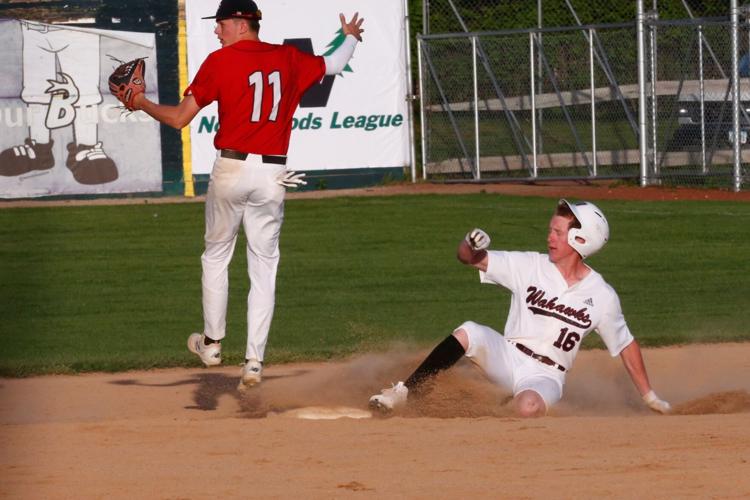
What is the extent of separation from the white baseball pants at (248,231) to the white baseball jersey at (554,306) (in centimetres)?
134

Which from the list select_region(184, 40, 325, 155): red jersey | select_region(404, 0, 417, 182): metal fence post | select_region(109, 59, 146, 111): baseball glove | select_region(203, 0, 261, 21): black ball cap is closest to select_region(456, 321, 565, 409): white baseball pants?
select_region(184, 40, 325, 155): red jersey

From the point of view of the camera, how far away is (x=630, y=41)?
24.2m

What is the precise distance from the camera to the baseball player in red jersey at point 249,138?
7.77m

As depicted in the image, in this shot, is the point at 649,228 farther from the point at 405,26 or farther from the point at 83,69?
the point at 83,69

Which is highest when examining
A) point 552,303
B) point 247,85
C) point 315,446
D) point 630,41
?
point 630,41

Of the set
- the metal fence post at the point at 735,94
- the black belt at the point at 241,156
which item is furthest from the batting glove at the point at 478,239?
the metal fence post at the point at 735,94

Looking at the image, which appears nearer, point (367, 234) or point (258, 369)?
point (258, 369)

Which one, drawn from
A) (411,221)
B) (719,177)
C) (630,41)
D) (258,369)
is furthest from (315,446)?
(630,41)

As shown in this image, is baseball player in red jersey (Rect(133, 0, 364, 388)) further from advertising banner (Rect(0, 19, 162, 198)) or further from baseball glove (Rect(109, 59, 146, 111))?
advertising banner (Rect(0, 19, 162, 198))

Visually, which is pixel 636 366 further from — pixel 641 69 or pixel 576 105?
pixel 576 105

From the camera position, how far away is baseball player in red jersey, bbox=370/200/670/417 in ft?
24.5

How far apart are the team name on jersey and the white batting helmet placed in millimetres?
316

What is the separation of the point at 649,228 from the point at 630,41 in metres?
8.02

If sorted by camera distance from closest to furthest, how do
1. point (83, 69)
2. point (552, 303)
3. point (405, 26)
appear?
1. point (552, 303)
2. point (83, 69)
3. point (405, 26)
